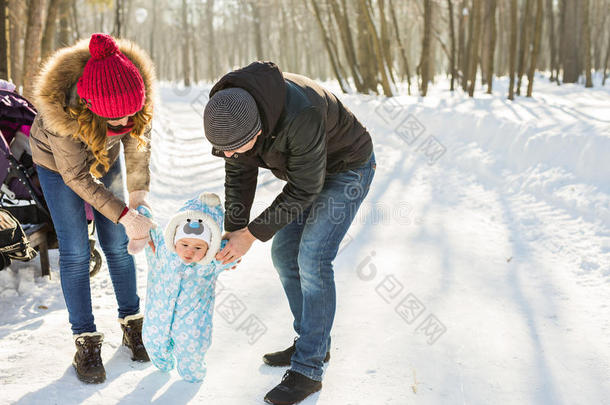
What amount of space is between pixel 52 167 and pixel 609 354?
3.04 m

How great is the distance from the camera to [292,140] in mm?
2125

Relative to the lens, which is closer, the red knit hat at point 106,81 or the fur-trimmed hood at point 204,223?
the red knit hat at point 106,81

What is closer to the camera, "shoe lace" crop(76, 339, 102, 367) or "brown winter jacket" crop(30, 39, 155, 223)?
"brown winter jacket" crop(30, 39, 155, 223)

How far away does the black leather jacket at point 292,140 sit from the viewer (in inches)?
81.1

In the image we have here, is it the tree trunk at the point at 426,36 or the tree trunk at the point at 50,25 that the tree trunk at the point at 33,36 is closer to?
the tree trunk at the point at 50,25

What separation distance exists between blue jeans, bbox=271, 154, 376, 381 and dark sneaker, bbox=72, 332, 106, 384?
99 centimetres

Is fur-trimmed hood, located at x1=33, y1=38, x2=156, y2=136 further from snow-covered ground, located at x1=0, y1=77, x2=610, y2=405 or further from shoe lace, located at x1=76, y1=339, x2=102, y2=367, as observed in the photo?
snow-covered ground, located at x1=0, y1=77, x2=610, y2=405

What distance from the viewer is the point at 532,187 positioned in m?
6.01

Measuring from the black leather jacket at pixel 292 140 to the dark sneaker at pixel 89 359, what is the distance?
108 cm

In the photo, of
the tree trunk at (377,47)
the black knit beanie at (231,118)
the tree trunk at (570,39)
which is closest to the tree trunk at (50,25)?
the black knit beanie at (231,118)

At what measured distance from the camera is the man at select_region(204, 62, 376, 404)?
2012 mm

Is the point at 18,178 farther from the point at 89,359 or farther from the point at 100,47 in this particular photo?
the point at 100,47

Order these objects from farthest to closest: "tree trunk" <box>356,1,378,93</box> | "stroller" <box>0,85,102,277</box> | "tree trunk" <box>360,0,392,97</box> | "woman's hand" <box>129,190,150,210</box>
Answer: "tree trunk" <box>356,1,378,93</box>, "tree trunk" <box>360,0,392,97</box>, "stroller" <box>0,85,102,277</box>, "woman's hand" <box>129,190,150,210</box>

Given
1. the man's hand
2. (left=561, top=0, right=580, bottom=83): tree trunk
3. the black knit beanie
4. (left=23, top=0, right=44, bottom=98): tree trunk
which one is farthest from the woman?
(left=561, top=0, right=580, bottom=83): tree trunk
